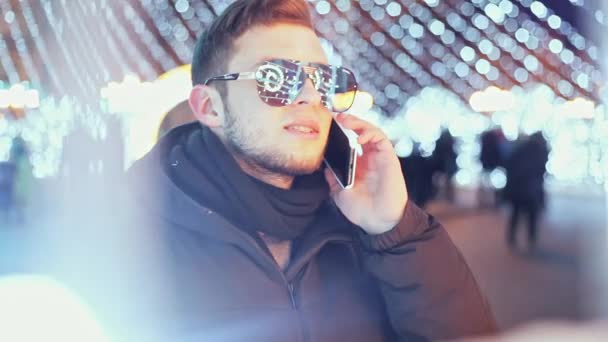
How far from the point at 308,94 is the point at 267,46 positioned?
0.10 metres

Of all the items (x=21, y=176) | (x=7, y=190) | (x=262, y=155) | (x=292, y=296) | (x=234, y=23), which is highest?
(x=234, y=23)

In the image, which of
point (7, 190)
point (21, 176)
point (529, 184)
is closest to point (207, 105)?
point (529, 184)

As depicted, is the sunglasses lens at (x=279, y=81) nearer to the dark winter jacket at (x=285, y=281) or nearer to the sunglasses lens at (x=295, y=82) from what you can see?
the sunglasses lens at (x=295, y=82)

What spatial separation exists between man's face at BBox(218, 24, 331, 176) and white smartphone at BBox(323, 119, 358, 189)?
3 cm

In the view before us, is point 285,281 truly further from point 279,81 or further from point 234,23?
point 234,23

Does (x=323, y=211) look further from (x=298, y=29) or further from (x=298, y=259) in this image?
(x=298, y=29)

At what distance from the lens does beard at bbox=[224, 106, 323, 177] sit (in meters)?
1.26

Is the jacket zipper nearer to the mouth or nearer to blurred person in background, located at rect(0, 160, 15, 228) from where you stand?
the mouth

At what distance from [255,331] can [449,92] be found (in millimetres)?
34646

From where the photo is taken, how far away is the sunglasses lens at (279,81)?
124 centimetres

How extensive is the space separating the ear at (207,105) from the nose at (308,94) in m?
0.14

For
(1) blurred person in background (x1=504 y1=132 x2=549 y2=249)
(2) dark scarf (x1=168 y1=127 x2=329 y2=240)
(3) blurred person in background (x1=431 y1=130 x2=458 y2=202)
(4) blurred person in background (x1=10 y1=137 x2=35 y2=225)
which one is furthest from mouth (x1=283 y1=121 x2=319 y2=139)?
(3) blurred person in background (x1=431 y1=130 x2=458 y2=202)

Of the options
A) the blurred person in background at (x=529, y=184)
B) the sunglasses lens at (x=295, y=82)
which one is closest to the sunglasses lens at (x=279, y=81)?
the sunglasses lens at (x=295, y=82)

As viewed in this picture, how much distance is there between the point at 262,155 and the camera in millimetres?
1265
